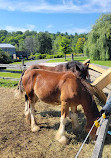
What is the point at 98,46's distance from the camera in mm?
21859

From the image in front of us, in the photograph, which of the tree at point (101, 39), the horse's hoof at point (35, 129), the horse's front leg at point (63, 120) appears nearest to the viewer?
the horse's front leg at point (63, 120)

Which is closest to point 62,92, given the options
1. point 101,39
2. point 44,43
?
point 101,39

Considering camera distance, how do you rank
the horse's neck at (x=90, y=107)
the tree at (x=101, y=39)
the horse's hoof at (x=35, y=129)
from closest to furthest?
the horse's neck at (x=90, y=107)
the horse's hoof at (x=35, y=129)
the tree at (x=101, y=39)

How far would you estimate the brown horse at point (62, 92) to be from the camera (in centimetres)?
329

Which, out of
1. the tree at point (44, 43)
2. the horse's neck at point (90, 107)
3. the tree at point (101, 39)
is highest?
the tree at point (44, 43)

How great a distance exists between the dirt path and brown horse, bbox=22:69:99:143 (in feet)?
0.89

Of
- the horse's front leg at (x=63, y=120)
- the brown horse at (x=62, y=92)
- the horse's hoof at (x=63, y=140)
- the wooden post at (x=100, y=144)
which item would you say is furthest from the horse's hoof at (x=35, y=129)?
the wooden post at (x=100, y=144)

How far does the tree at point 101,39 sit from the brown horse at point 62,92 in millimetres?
19593

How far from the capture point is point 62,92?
11.8 feet

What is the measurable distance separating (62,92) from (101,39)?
67.1 ft

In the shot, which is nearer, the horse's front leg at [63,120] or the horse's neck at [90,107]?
the horse's neck at [90,107]

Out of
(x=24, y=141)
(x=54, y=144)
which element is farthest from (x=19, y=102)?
(x=54, y=144)

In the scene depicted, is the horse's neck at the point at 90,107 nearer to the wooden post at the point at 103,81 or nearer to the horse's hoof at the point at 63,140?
the wooden post at the point at 103,81

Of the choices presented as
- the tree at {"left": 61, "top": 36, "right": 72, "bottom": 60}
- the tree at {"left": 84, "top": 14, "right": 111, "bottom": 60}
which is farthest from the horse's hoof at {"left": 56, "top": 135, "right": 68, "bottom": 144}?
the tree at {"left": 61, "top": 36, "right": 72, "bottom": 60}
